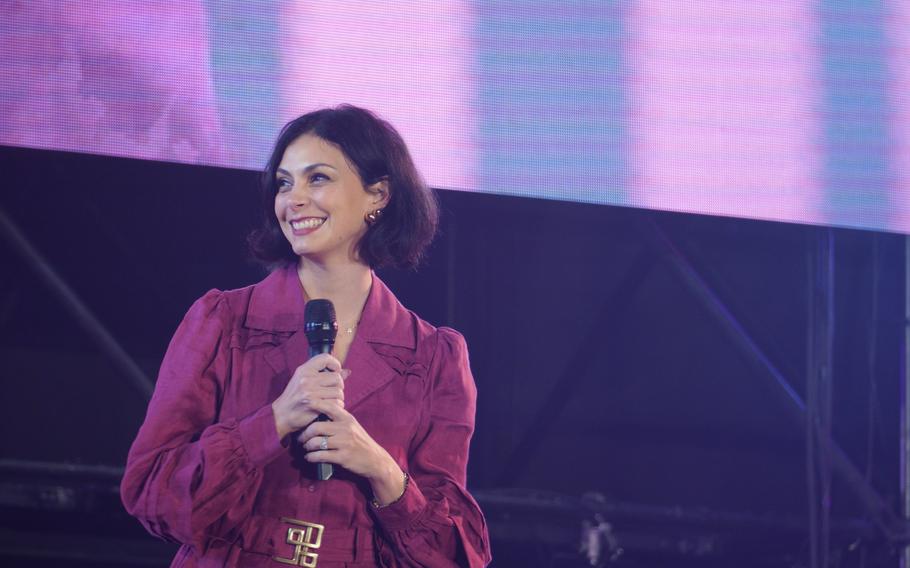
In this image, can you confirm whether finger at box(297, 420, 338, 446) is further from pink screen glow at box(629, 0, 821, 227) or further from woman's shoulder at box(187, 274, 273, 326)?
pink screen glow at box(629, 0, 821, 227)

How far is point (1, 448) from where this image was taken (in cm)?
316

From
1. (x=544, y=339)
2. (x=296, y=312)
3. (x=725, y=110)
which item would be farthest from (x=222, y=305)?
(x=544, y=339)

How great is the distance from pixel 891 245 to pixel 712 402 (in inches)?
30.7

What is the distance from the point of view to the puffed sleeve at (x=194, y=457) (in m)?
1.53

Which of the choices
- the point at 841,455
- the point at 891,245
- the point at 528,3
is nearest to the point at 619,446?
the point at 841,455

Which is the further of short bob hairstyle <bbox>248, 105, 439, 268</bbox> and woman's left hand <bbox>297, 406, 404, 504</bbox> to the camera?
short bob hairstyle <bbox>248, 105, 439, 268</bbox>

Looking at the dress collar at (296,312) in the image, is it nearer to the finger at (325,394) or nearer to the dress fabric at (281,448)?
the dress fabric at (281,448)

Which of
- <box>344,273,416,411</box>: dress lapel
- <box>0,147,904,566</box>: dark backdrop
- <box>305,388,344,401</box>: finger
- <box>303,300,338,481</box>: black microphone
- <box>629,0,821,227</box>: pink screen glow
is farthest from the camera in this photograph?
<box>0,147,904,566</box>: dark backdrop

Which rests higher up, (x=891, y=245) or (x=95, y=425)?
(x=891, y=245)

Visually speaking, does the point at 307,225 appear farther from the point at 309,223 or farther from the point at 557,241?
the point at 557,241

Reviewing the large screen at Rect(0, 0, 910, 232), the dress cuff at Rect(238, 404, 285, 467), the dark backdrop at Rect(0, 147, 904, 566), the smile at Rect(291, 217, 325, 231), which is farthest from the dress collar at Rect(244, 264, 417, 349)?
the dark backdrop at Rect(0, 147, 904, 566)

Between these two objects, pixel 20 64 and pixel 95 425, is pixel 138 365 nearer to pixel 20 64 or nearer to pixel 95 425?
pixel 95 425

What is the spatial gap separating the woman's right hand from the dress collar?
23 centimetres

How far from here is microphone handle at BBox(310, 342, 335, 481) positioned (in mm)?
1529
